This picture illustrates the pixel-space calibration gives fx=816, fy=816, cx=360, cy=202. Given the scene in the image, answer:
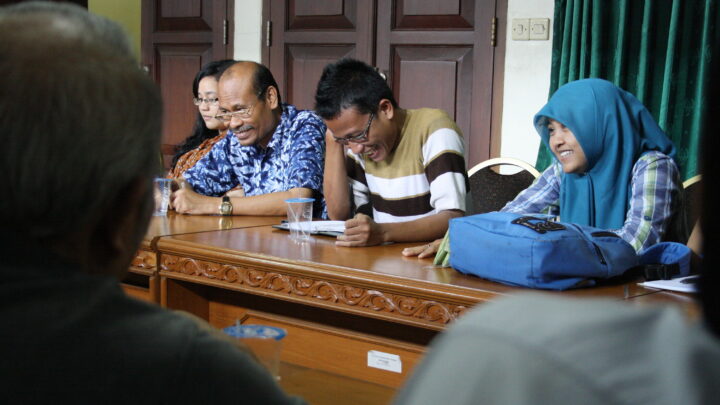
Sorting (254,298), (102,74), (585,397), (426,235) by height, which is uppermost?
(102,74)

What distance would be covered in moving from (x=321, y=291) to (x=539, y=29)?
2.41 m

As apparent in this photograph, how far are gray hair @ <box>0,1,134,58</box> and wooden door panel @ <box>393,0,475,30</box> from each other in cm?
348

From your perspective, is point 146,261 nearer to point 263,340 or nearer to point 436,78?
point 263,340

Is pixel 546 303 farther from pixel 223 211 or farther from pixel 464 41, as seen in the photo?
pixel 464 41

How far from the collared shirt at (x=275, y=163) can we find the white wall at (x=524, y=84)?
1348mm

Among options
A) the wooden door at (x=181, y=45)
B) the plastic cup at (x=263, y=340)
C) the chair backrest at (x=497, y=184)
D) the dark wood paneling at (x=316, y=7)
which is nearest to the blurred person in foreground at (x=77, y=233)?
the plastic cup at (x=263, y=340)

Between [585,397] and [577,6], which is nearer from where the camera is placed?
[585,397]

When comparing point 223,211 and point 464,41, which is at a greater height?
point 464,41

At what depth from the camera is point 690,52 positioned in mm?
3586

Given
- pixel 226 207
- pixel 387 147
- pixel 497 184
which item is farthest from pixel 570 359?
pixel 497 184

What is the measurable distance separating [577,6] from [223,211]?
1.97 metres

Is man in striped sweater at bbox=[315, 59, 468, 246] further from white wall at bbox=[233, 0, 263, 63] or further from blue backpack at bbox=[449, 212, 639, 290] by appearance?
white wall at bbox=[233, 0, 263, 63]

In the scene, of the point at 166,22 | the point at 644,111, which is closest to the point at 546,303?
the point at 644,111

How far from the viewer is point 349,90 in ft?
8.73
